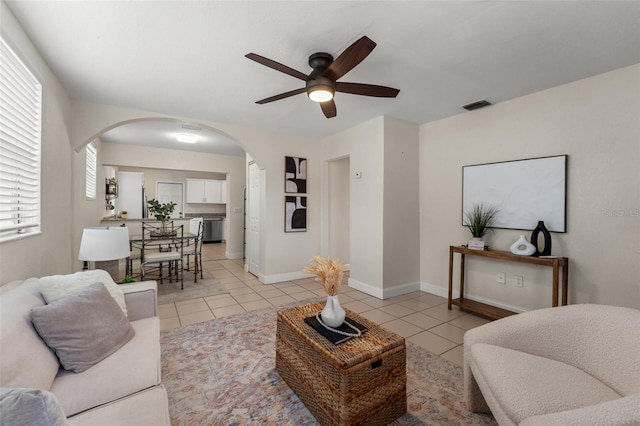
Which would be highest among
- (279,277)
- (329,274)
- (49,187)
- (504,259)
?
(49,187)

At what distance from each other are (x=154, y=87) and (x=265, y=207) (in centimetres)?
223

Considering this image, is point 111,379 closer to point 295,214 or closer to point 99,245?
point 99,245

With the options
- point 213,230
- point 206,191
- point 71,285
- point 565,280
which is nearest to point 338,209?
point 565,280

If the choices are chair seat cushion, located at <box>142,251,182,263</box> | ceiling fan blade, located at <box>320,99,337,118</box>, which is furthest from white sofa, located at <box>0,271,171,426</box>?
chair seat cushion, located at <box>142,251,182,263</box>

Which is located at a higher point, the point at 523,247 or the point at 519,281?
the point at 523,247

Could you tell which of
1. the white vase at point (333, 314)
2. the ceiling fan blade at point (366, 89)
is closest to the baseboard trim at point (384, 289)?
the white vase at point (333, 314)

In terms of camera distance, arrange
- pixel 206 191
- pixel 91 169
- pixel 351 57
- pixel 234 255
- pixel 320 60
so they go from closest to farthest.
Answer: pixel 351 57 → pixel 320 60 → pixel 91 169 → pixel 234 255 → pixel 206 191

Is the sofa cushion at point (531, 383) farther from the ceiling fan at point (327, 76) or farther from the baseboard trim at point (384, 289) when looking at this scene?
the baseboard trim at point (384, 289)

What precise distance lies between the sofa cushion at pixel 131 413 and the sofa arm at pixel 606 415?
4.61ft

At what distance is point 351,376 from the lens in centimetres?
140

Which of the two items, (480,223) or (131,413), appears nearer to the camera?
(131,413)

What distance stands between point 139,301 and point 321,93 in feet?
6.99

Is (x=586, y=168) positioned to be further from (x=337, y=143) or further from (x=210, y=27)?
(x=210, y=27)

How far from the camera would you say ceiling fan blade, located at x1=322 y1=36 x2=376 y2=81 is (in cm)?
168
